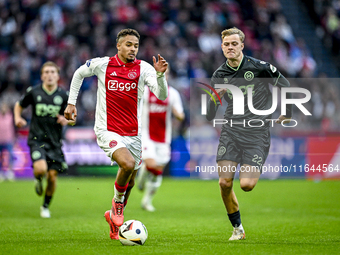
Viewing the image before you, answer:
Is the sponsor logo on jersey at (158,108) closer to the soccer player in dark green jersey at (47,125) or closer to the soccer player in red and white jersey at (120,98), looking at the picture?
the soccer player in dark green jersey at (47,125)

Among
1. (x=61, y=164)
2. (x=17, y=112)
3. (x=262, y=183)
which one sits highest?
(x=17, y=112)

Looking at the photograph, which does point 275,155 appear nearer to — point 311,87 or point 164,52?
point 311,87

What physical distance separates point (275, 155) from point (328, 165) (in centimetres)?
174

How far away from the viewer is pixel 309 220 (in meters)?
8.27

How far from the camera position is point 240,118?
6270 mm

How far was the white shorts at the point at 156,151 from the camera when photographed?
10.6 m

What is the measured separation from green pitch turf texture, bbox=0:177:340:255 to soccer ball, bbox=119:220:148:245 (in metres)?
0.11

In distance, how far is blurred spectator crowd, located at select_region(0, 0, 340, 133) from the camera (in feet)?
57.7

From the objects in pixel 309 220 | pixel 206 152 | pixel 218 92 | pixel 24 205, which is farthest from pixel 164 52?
pixel 218 92

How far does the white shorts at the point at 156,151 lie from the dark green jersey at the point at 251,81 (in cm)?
434

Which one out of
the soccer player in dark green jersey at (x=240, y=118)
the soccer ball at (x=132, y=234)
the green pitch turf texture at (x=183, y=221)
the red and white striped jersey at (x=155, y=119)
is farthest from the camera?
the red and white striped jersey at (x=155, y=119)

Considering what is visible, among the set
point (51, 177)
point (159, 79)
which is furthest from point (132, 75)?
point (51, 177)

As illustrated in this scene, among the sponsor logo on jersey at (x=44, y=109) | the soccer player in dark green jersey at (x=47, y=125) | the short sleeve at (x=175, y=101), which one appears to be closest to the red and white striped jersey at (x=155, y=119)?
the short sleeve at (x=175, y=101)

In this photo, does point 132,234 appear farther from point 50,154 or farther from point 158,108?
point 158,108
